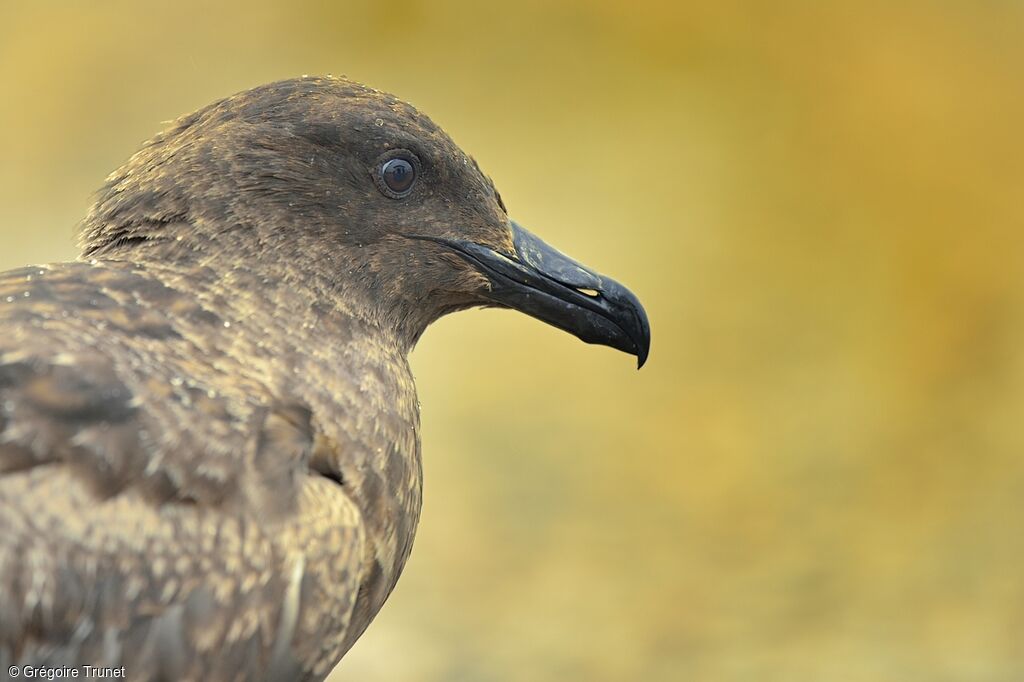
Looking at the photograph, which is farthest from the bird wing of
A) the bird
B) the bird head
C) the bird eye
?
the bird eye

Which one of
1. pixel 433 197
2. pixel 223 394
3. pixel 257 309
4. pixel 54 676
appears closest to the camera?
pixel 54 676

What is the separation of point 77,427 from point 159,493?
Answer: 152 millimetres

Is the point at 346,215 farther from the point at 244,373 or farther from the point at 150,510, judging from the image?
the point at 150,510

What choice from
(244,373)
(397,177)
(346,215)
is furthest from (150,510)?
(397,177)

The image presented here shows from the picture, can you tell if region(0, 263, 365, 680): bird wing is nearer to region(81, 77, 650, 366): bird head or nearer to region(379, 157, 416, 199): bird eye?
region(81, 77, 650, 366): bird head

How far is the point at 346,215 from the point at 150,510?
2.38 ft

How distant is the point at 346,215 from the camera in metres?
2.64

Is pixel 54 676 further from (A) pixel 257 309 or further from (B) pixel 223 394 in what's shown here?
(A) pixel 257 309

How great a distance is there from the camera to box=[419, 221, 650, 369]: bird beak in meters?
2.76

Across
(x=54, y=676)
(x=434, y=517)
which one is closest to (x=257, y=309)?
(x=54, y=676)

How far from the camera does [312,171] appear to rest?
2611mm

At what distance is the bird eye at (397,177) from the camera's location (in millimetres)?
2662

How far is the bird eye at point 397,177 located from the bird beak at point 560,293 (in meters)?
0.15

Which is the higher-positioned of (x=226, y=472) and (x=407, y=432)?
(x=407, y=432)
